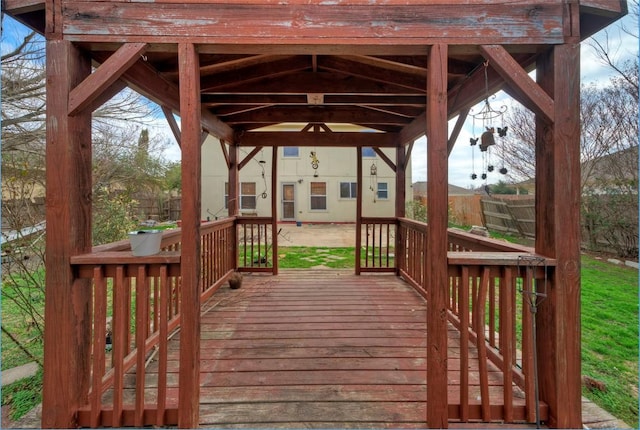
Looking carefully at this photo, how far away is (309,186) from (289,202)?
1.22 m

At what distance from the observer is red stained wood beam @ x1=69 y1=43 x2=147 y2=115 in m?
1.78

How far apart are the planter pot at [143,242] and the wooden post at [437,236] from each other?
1732 millimetres

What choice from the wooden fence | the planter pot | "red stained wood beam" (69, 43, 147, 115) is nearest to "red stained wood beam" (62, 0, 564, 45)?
"red stained wood beam" (69, 43, 147, 115)

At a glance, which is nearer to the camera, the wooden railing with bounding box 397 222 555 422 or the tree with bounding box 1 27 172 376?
the wooden railing with bounding box 397 222 555 422

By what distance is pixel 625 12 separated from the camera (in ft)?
6.00

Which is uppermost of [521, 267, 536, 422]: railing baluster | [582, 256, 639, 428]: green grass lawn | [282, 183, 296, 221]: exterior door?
[282, 183, 296, 221]: exterior door

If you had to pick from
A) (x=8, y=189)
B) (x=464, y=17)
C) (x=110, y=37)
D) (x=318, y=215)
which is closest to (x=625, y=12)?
(x=464, y=17)

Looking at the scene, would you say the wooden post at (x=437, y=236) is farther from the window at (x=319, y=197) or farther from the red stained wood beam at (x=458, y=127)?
the window at (x=319, y=197)

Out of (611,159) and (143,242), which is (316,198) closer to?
(611,159)

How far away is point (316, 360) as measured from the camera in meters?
2.46

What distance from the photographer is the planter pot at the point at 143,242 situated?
1880 mm

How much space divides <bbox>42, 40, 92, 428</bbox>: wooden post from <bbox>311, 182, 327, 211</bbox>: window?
1271 centimetres

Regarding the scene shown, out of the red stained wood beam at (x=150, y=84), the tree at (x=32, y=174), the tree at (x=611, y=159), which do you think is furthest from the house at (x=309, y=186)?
the red stained wood beam at (x=150, y=84)

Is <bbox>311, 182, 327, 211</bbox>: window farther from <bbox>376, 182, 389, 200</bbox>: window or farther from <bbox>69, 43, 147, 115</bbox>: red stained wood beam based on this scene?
<bbox>69, 43, 147, 115</bbox>: red stained wood beam
